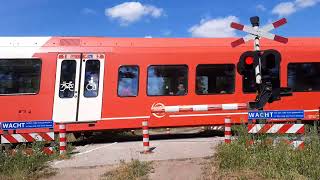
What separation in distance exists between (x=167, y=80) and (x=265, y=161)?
6.84 metres

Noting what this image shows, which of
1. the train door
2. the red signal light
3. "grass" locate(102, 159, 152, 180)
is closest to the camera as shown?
"grass" locate(102, 159, 152, 180)

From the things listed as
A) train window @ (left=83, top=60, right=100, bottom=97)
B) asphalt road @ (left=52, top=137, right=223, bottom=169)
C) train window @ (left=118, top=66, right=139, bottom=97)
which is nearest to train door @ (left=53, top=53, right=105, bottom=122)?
train window @ (left=83, top=60, right=100, bottom=97)

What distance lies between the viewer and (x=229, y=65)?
16.0 m

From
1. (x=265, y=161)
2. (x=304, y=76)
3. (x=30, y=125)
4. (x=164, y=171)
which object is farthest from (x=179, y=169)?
(x=304, y=76)

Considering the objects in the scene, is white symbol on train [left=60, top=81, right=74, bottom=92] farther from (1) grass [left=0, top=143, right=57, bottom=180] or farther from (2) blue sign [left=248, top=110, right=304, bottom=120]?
(2) blue sign [left=248, top=110, right=304, bottom=120]

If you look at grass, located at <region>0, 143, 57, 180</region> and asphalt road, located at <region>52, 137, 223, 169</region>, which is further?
asphalt road, located at <region>52, 137, 223, 169</region>

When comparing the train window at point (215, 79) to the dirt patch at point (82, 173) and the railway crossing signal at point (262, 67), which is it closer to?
the railway crossing signal at point (262, 67)

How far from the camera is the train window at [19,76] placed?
15.0 metres

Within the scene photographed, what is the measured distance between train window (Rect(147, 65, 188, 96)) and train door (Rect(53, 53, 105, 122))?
1.59 meters

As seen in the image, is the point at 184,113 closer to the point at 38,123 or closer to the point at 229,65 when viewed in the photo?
the point at 229,65

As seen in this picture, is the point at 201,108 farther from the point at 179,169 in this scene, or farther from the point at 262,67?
the point at 179,169

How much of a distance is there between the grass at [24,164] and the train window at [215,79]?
607 centimetres

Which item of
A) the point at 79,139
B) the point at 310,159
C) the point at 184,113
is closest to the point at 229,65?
the point at 184,113

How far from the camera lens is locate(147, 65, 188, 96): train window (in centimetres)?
1572
